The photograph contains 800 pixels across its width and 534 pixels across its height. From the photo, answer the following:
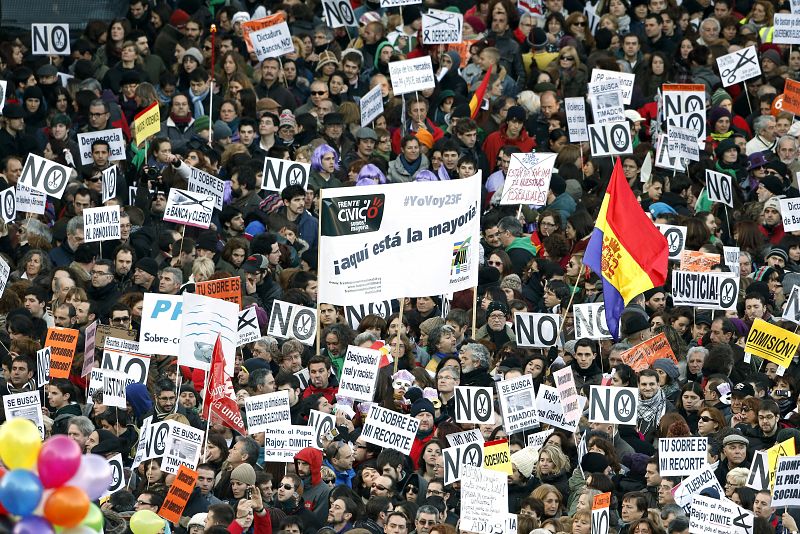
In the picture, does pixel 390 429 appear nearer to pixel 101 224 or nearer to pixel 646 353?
pixel 646 353

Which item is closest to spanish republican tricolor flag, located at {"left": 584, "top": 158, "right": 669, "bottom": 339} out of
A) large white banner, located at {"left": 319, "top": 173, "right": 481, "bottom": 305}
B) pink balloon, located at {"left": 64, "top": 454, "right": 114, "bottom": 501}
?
large white banner, located at {"left": 319, "top": 173, "right": 481, "bottom": 305}

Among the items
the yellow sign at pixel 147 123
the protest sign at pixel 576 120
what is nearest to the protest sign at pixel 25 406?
the yellow sign at pixel 147 123

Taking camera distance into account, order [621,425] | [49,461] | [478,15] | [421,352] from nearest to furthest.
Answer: [49,461]
[621,425]
[421,352]
[478,15]

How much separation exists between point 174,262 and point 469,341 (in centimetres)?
298

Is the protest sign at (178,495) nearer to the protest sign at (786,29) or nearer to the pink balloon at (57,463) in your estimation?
the pink balloon at (57,463)

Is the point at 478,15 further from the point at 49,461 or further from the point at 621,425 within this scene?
the point at 49,461

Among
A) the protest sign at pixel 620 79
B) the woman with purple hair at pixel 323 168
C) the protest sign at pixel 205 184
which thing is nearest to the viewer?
the protest sign at pixel 205 184

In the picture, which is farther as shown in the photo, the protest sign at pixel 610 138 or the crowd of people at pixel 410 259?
the protest sign at pixel 610 138

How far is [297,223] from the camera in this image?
19.7m

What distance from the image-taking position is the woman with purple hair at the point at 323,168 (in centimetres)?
2045

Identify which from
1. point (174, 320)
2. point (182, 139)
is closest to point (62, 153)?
point (182, 139)

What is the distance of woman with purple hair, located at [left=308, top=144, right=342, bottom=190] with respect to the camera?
67.1 ft

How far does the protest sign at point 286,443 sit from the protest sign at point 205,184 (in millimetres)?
4282

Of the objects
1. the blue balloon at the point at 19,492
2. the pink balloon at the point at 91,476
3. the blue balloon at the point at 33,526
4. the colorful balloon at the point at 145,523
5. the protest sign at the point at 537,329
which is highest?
the blue balloon at the point at 19,492
